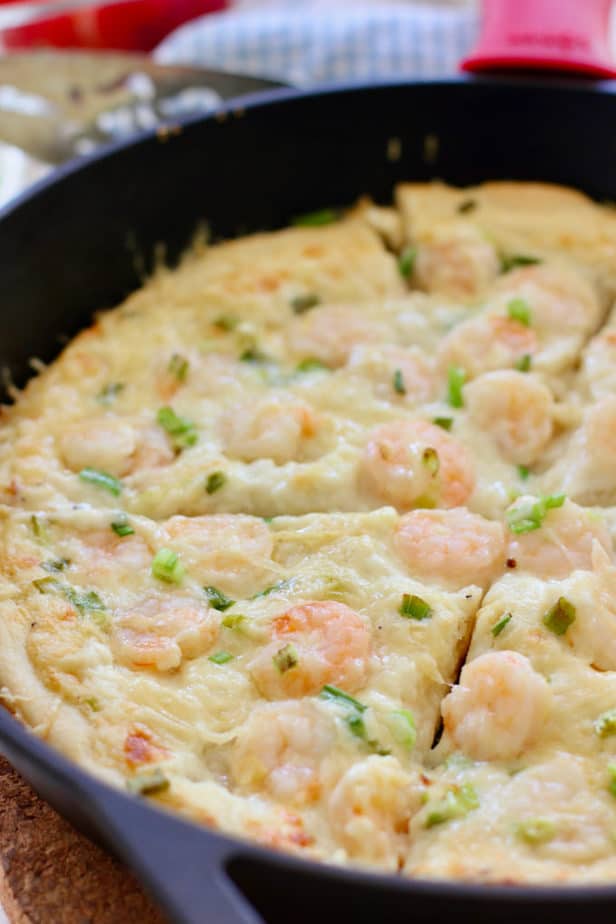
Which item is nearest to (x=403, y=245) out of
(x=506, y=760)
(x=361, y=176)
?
(x=361, y=176)

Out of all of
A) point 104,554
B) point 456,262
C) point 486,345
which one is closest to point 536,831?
point 104,554

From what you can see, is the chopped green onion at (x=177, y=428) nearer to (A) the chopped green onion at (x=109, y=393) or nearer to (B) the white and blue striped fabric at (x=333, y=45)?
(A) the chopped green onion at (x=109, y=393)

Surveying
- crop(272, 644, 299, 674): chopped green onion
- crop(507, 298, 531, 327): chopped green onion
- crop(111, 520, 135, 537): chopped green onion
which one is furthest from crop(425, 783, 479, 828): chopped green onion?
crop(507, 298, 531, 327): chopped green onion

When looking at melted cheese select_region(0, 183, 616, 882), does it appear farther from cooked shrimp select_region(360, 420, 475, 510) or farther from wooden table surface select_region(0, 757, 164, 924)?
wooden table surface select_region(0, 757, 164, 924)

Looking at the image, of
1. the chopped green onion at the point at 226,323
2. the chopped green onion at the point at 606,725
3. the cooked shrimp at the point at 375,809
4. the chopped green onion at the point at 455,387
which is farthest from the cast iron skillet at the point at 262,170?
the chopped green onion at the point at 606,725

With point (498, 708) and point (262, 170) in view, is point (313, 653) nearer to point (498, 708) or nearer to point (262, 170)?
point (498, 708)
